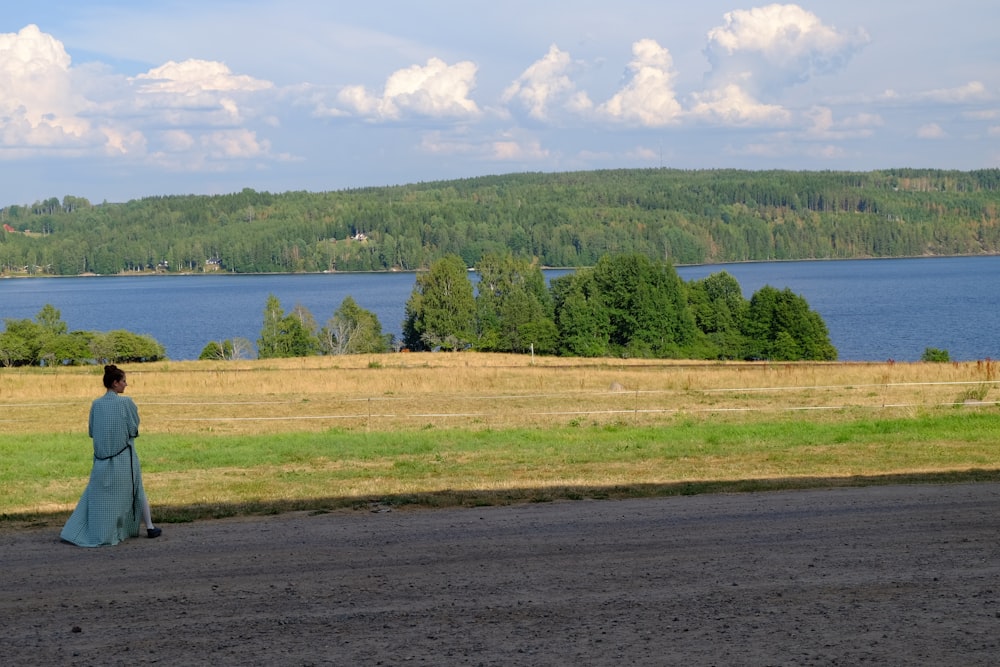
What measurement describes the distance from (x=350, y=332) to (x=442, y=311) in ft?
31.6

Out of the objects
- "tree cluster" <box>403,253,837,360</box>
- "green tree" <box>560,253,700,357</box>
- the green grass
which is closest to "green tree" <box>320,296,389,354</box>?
"tree cluster" <box>403,253,837,360</box>

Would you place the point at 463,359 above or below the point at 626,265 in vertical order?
below

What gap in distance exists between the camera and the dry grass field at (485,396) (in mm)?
25688

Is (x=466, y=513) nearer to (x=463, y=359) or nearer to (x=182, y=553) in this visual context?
(x=182, y=553)

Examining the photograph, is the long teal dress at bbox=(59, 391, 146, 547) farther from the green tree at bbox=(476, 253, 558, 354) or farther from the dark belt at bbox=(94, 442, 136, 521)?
the green tree at bbox=(476, 253, 558, 354)

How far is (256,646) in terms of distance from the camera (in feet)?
24.8

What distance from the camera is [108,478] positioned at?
10.6 meters

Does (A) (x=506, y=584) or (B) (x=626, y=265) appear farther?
(B) (x=626, y=265)

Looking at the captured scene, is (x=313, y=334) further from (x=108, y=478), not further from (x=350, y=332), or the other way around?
(x=108, y=478)

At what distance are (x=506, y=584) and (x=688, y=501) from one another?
457cm

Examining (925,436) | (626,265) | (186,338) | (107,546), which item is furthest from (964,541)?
(186,338)

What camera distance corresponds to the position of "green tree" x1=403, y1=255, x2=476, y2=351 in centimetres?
9869

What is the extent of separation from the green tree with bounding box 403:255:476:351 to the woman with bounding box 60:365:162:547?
87386mm

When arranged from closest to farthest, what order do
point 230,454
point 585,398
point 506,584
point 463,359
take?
point 506,584 < point 230,454 < point 585,398 < point 463,359
